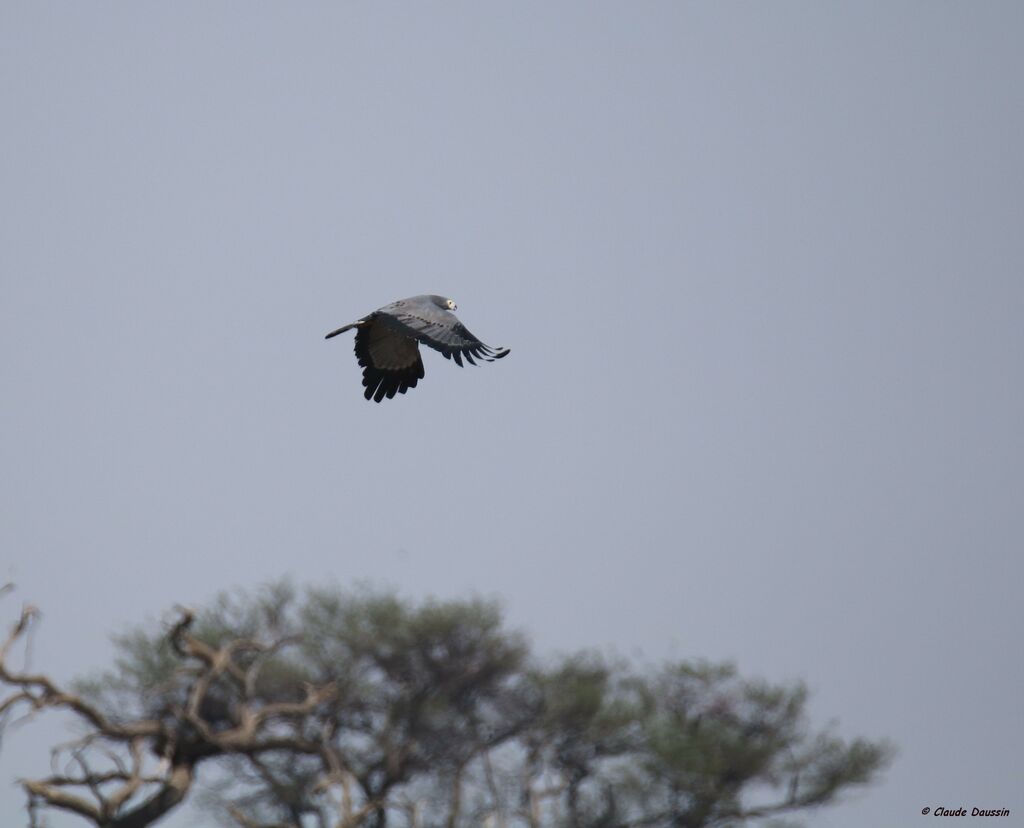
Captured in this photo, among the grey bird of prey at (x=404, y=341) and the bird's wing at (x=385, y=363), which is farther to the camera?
the bird's wing at (x=385, y=363)

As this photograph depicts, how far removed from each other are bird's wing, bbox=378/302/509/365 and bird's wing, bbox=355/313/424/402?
1749 millimetres

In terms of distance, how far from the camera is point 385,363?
26938 mm

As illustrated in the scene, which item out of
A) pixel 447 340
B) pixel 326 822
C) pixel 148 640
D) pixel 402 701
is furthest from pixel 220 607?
pixel 447 340

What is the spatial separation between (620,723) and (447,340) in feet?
46.0

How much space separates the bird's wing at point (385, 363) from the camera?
26.8 meters

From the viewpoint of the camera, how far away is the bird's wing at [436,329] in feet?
76.9

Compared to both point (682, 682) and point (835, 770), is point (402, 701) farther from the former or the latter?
point (835, 770)

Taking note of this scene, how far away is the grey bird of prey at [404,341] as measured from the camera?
23.6 meters

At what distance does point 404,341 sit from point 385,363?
42cm

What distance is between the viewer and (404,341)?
87.7ft

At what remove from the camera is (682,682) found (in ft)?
122

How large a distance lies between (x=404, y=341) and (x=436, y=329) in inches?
110

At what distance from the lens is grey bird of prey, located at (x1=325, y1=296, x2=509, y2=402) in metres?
23.6

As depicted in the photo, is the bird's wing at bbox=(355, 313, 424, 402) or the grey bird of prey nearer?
the grey bird of prey
